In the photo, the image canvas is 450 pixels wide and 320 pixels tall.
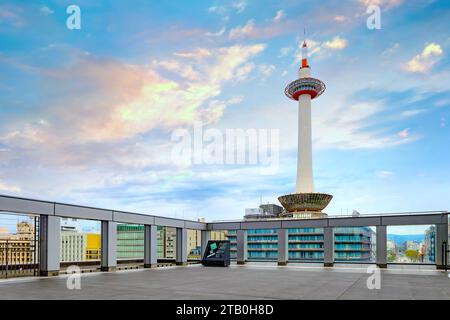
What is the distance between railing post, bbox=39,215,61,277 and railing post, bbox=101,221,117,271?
484cm

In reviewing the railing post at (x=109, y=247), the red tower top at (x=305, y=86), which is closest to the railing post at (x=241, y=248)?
the railing post at (x=109, y=247)

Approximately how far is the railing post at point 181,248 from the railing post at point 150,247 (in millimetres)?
4399

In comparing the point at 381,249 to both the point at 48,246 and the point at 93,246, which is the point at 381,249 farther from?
the point at 93,246

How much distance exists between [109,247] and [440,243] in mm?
28520

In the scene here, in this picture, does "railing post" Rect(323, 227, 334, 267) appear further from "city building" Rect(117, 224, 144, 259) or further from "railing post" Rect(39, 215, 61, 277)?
"city building" Rect(117, 224, 144, 259)

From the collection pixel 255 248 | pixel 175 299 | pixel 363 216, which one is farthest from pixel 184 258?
pixel 255 248

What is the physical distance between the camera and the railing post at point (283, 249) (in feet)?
131

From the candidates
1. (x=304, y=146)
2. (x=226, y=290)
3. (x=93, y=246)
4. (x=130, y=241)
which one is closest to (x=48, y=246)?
(x=226, y=290)

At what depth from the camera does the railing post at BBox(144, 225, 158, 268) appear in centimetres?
3625

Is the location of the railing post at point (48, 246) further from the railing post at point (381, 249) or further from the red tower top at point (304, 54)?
the red tower top at point (304, 54)

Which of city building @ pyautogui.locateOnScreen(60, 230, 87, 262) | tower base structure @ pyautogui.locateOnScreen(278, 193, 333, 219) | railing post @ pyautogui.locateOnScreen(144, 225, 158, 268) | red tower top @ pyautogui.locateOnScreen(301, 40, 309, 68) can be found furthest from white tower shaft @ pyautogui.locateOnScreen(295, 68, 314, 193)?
city building @ pyautogui.locateOnScreen(60, 230, 87, 262)

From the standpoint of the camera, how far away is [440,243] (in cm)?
3388

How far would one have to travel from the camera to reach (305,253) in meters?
120
